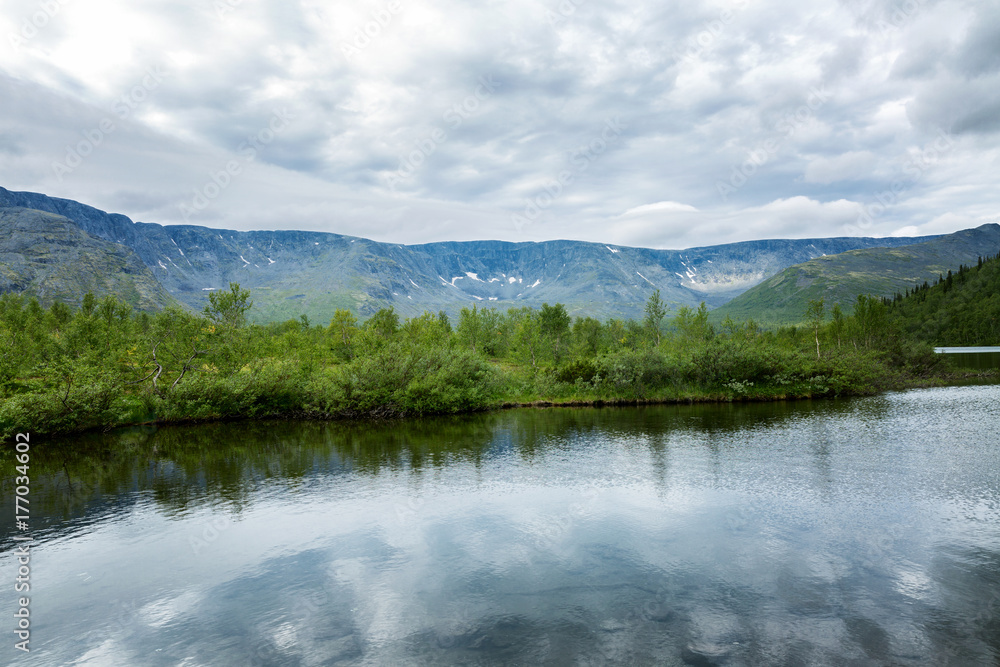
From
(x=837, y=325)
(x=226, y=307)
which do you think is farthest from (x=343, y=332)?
(x=837, y=325)

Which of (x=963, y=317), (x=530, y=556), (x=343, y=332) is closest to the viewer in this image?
(x=530, y=556)

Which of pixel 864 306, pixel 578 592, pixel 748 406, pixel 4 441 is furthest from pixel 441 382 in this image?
pixel 864 306

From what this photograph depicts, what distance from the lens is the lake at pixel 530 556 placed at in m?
14.2

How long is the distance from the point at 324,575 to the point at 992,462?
37.1 meters

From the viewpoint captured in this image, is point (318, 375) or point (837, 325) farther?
point (837, 325)

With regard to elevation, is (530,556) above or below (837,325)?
below

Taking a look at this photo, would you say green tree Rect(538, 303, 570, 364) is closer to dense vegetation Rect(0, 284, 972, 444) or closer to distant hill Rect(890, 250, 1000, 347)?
dense vegetation Rect(0, 284, 972, 444)

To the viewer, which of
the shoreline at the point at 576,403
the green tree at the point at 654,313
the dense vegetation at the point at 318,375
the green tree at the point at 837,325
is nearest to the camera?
the dense vegetation at the point at 318,375

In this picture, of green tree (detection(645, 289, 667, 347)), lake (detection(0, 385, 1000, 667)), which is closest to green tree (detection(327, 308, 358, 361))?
lake (detection(0, 385, 1000, 667))

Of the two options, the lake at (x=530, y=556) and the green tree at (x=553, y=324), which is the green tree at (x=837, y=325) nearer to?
the green tree at (x=553, y=324)

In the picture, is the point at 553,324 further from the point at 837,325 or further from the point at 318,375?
the point at 837,325

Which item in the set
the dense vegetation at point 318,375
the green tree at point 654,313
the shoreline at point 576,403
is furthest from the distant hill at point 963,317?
the dense vegetation at point 318,375

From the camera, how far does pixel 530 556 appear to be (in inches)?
788

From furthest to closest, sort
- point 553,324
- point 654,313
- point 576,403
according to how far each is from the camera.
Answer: point 553,324, point 654,313, point 576,403
